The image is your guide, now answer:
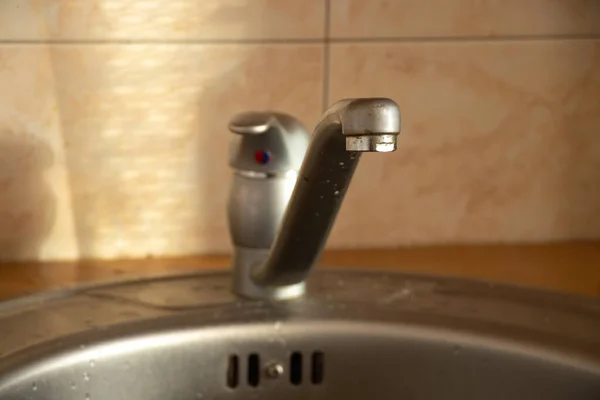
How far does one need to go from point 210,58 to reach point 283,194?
0.64ft

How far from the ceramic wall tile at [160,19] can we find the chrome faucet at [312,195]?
0.55 feet

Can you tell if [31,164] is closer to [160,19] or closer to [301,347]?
[160,19]

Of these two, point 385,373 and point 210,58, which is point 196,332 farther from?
point 210,58

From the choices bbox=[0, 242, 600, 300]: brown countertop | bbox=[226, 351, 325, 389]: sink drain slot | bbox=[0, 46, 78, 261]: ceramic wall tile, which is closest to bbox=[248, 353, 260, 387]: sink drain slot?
bbox=[226, 351, 325, 389]: sink drain slot

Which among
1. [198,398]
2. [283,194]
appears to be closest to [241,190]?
[283,194]

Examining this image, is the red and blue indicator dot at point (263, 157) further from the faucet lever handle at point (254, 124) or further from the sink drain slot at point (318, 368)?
the sink drain slot at point (318, 368)

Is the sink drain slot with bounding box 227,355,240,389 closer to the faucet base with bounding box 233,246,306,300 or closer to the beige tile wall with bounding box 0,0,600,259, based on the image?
the faucet base with bounding box 233,246,306,300

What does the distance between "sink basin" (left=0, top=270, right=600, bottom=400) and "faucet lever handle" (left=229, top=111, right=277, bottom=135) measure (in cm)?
13

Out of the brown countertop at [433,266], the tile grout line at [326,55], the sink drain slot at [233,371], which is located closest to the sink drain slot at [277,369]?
the sink drain slot at [233,371]

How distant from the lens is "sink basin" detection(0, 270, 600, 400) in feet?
1.54

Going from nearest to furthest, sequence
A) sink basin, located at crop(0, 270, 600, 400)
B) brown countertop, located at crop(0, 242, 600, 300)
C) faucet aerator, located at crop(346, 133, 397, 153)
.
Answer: faucet aerator, located at crop(346, 133, 397, 153) < sink basin, located at crop(0, 270, 600, 400) < brown countertop, located at crop(0, 242, 600, 300)

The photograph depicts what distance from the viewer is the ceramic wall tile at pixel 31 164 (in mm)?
609

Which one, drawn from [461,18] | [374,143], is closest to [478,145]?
[461,18]

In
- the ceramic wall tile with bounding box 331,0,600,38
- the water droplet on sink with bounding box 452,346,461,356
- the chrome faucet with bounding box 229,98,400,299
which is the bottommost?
the water droplet on sink with bounding box 452,346,461,356
